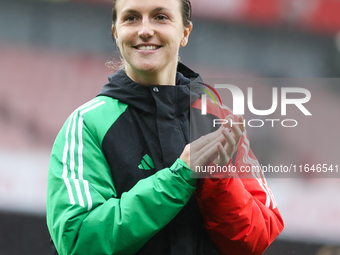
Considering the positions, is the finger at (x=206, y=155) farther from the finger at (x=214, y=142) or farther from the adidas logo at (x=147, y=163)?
the adidas logo at (x=147, y=163)

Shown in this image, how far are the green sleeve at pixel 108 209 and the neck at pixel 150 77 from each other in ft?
0.95

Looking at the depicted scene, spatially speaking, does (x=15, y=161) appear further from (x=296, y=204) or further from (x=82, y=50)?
(x=296, y=204)

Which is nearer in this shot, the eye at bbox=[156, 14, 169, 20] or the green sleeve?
the green sleeve

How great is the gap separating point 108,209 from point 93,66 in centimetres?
286

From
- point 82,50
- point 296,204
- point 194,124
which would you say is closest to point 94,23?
point 82,50

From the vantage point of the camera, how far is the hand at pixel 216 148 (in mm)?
965

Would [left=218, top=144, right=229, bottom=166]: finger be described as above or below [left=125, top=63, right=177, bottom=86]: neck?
below

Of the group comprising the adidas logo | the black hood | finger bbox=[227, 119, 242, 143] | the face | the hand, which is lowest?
the adidas logo

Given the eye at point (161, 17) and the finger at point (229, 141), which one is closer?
the finger at point (229, 141)

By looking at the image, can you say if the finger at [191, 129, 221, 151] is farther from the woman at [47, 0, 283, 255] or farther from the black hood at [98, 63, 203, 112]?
the black hood at [98, 63, 203, 112]

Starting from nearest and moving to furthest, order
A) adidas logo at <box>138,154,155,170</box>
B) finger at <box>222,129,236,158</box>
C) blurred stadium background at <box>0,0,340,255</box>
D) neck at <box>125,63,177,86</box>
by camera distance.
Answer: finger at <box>222,129,236,158</box>, adidas logo at <box>138,154,155,170</box>, neck at <box>125,63,177,86</box>, blurred stadium background at <box>0,0,340,255</box>

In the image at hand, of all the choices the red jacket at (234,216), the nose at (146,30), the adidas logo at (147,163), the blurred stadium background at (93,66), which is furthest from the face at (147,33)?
the blurred stadium background at (93,66)

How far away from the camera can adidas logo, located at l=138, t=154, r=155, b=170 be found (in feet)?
3.52

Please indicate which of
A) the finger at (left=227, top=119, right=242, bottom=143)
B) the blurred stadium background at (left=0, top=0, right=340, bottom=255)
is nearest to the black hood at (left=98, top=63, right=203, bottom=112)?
the finger at (left=227, top=119, right=242, bottom=143)
